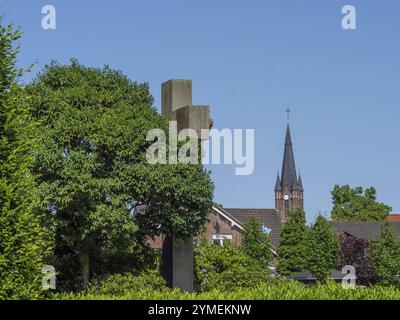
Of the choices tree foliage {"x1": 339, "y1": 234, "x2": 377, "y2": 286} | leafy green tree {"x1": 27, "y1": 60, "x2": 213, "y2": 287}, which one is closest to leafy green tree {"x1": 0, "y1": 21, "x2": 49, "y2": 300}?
leafy green tree {"x1": 27, "y1": 60, "x2": 213, "y2": 287}

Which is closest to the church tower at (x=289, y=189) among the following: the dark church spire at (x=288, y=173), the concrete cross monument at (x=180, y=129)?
the dark church spire at (x=288, y=173)

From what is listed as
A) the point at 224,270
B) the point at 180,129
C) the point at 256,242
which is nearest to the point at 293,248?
the point at 256,242

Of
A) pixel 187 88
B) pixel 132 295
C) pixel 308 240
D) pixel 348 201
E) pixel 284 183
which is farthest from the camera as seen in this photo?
pixel 284 183

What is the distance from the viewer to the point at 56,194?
81.4 feet

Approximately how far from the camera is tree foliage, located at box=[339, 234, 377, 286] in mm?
71125

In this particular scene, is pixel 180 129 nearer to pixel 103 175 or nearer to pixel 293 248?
pixel 103 175

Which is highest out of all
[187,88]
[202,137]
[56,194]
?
[187,88]

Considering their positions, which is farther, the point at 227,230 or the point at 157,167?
the point at 227,230

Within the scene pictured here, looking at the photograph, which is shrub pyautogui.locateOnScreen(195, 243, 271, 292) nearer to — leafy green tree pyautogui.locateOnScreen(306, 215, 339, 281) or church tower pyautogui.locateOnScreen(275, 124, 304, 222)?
leafy green tree pyautogui.locateOnScreen(306, 215, 339, 281)

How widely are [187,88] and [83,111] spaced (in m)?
3.36

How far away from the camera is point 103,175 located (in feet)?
84.2

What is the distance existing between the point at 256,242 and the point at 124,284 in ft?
124

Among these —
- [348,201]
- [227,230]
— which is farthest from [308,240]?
[348,201]
